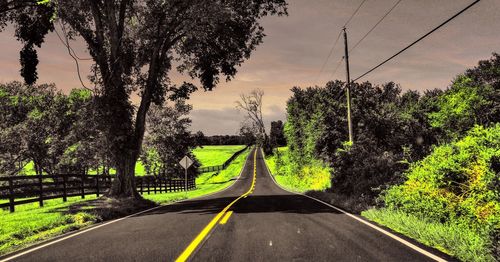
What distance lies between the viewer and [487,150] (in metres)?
7.24

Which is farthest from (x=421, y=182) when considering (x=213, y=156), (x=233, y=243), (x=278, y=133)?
(x=278, y=133)

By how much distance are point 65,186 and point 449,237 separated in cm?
1674

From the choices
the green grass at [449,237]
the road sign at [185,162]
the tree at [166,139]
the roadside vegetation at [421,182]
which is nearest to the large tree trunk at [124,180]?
the roadside vegetation at [421,182]

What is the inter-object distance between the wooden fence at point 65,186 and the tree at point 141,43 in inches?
111

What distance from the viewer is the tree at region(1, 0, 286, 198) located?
1622 centimetres

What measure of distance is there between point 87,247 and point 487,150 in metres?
7.84

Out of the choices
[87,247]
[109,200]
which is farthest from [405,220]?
[109,200]

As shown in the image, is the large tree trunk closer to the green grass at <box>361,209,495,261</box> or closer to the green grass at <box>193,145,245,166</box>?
the green grass at <box>361,209,495,261</box>

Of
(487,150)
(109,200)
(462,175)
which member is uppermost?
(487,150)

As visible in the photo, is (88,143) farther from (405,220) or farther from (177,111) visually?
(177,111)

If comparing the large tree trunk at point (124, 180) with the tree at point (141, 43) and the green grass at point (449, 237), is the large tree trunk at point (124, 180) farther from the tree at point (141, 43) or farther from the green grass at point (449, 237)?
the green grass at point (449, 237)

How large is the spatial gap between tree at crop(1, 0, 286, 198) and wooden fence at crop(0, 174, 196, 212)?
2.83m

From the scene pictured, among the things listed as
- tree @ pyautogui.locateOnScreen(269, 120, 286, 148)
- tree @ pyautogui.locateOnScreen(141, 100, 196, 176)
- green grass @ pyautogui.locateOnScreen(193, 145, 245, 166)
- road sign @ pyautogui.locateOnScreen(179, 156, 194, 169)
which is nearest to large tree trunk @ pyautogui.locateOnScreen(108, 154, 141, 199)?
road sign @ pyautogui.locateOnScreen(179, 156, 194, 169)

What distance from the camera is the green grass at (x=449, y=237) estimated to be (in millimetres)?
5500
